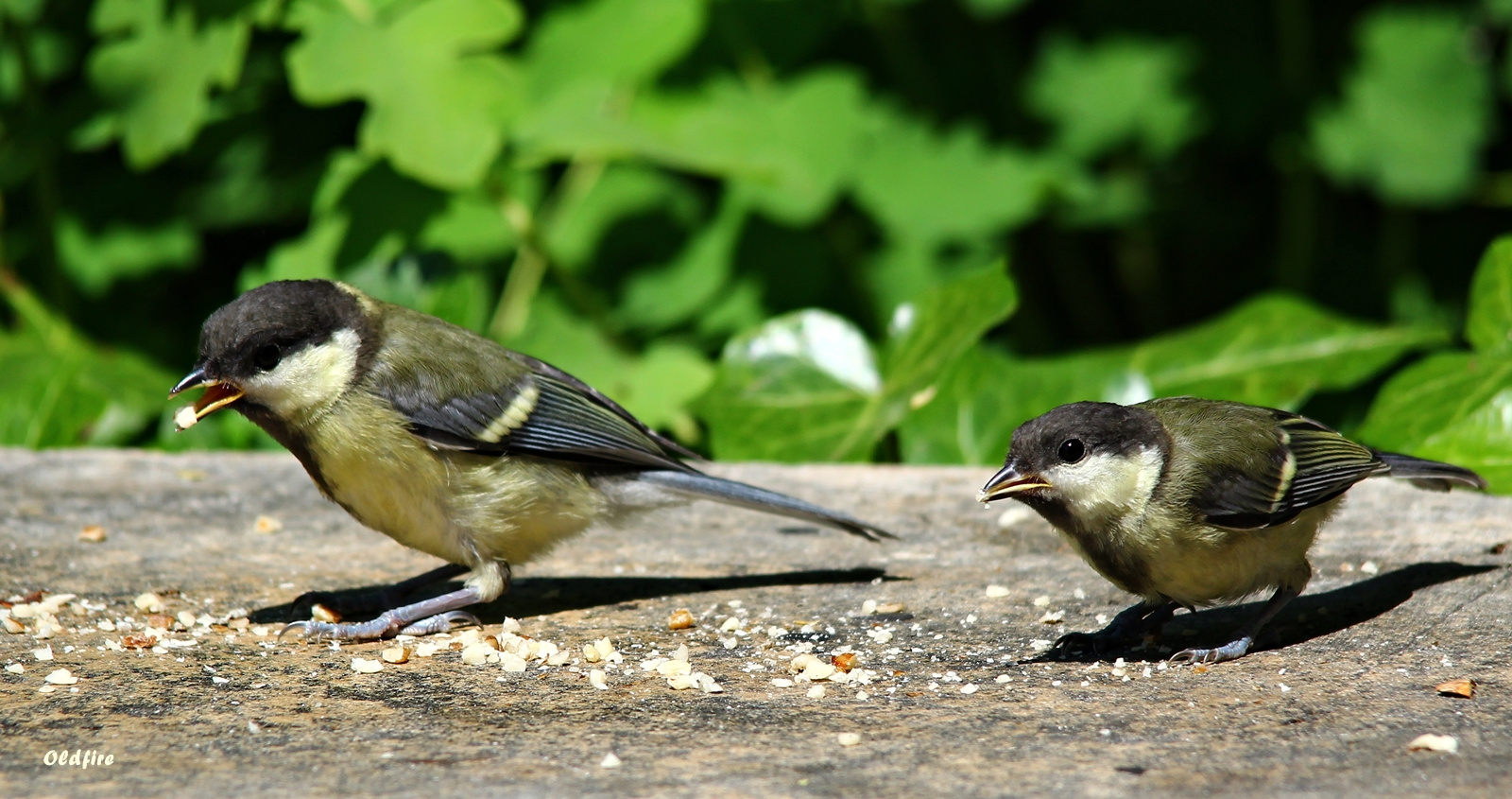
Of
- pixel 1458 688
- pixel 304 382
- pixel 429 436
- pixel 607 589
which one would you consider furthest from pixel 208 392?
pixel 1458 688

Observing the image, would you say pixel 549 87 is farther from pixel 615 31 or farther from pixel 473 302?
pixel 473 302

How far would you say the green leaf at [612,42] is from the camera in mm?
4164

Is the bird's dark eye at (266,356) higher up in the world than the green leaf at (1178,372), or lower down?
higher up

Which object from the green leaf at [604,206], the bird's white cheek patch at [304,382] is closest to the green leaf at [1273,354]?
the green leaf at [604,206]

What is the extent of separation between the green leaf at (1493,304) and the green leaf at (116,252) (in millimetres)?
4167

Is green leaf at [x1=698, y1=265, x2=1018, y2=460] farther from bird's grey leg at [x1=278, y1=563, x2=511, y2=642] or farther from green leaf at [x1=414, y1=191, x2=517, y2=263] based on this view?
bird's grey leg at [x1=278, y1=563, x2=511, y2=642]

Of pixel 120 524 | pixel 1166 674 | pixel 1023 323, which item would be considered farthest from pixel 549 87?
pixel 1166 674

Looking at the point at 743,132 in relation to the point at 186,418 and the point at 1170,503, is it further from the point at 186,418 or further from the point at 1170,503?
the point at 1170,503

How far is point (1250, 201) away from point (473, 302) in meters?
3.37

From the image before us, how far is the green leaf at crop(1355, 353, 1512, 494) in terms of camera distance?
3.49 meters

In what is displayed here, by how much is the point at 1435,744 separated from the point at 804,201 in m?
2.81

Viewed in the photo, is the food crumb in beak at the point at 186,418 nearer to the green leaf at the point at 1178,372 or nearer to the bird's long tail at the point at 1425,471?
the green leaf at the point at 1178,372

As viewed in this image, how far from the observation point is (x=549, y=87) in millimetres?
4223

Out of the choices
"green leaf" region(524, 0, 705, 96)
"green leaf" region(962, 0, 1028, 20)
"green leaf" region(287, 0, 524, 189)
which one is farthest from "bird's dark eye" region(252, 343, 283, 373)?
"green leaf" region(962, 0, 1028, 20)
